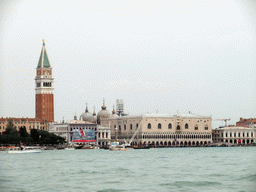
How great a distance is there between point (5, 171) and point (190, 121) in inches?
2990

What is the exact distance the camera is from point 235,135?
109312mm

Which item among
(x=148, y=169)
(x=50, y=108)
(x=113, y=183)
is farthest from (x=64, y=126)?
(x=113, y=183)

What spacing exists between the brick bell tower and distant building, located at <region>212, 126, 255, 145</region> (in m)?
27.9

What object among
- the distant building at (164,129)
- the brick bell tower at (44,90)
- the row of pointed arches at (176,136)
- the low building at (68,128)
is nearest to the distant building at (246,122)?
the row of pointed arches at (176,136)

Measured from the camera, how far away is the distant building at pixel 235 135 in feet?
357

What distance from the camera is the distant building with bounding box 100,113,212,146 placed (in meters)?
102

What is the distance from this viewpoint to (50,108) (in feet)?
347

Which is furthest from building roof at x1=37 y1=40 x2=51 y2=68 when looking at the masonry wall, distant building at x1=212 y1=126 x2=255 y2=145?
distant building at x1=212 y1=126 x2=255 y2=145

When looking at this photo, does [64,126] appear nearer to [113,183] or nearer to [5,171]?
[5,171]

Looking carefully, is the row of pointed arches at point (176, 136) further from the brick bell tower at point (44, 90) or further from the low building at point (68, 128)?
the brick bell tower at point (44, 90)

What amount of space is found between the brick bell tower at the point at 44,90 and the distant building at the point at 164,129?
996 centimetres

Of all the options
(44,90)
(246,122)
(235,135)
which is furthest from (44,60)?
(246,122)

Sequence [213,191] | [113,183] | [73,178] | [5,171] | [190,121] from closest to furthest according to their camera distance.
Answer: [213,191]
[113,183]
[73,178]
[5,171]
[190,121]

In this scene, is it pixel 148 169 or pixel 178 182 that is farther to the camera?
pixel 148 169
